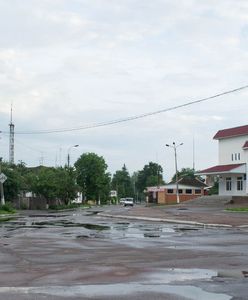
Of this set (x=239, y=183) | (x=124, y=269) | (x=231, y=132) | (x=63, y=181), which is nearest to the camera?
(x=124, y=269)

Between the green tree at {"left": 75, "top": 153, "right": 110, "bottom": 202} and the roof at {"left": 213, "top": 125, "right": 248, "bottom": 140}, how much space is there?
49.3 m

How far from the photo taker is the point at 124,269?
38.7ft

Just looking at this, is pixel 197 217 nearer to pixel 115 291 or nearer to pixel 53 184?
pixel 115 291

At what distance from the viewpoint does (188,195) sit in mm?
97438

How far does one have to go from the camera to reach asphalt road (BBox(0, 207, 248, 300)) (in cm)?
909

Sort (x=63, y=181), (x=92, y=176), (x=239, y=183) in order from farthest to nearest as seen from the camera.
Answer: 1. (x=92, y=176)
2. (x=63, y=181)
3. (x=239, y=183)

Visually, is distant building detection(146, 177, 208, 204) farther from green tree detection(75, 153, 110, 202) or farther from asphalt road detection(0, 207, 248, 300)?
asphalt road detection(0, 207, 248, 300)

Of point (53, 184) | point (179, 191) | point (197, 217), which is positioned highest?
point (53, 184)

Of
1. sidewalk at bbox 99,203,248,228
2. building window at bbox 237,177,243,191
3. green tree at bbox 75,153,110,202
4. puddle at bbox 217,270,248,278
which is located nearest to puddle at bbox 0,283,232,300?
puddle at bbox 217,270,248,278

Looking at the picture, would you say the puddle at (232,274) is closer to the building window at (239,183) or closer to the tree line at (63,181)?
the tree line at (63,181)

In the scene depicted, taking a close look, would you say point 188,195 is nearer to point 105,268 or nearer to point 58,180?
point 58,180

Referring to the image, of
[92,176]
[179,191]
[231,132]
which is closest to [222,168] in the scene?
[231,132]

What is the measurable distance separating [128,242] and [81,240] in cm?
200

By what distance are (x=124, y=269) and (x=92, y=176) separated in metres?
114
